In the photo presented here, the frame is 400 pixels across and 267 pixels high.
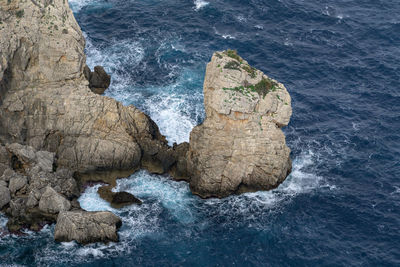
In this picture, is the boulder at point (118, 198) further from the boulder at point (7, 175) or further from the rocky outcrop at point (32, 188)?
the boulder at point (7, 175)

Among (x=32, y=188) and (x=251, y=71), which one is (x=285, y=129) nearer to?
(x=251, y=71)

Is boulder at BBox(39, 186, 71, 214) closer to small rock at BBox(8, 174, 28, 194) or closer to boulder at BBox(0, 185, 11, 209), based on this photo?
small rock at BBox(8, 174, 28, 194)

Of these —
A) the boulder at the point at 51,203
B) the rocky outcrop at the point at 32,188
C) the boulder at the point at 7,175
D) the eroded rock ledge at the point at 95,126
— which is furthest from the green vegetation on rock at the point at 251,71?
the boulder at the point at 7,175

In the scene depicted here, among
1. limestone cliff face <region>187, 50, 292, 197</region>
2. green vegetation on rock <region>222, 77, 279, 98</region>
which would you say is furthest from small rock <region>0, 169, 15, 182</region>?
green vegetation on rock <region>222, 77, 279, 98</region>

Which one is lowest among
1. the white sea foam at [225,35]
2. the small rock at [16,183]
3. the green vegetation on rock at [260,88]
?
the small rock at [16,183]

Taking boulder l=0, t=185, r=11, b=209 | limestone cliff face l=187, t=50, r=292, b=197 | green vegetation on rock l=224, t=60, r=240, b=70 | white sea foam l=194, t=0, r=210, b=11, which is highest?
white sea foam l=194, t=0, r=210, b=11

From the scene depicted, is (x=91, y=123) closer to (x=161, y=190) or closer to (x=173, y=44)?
(x=161, y=190)
